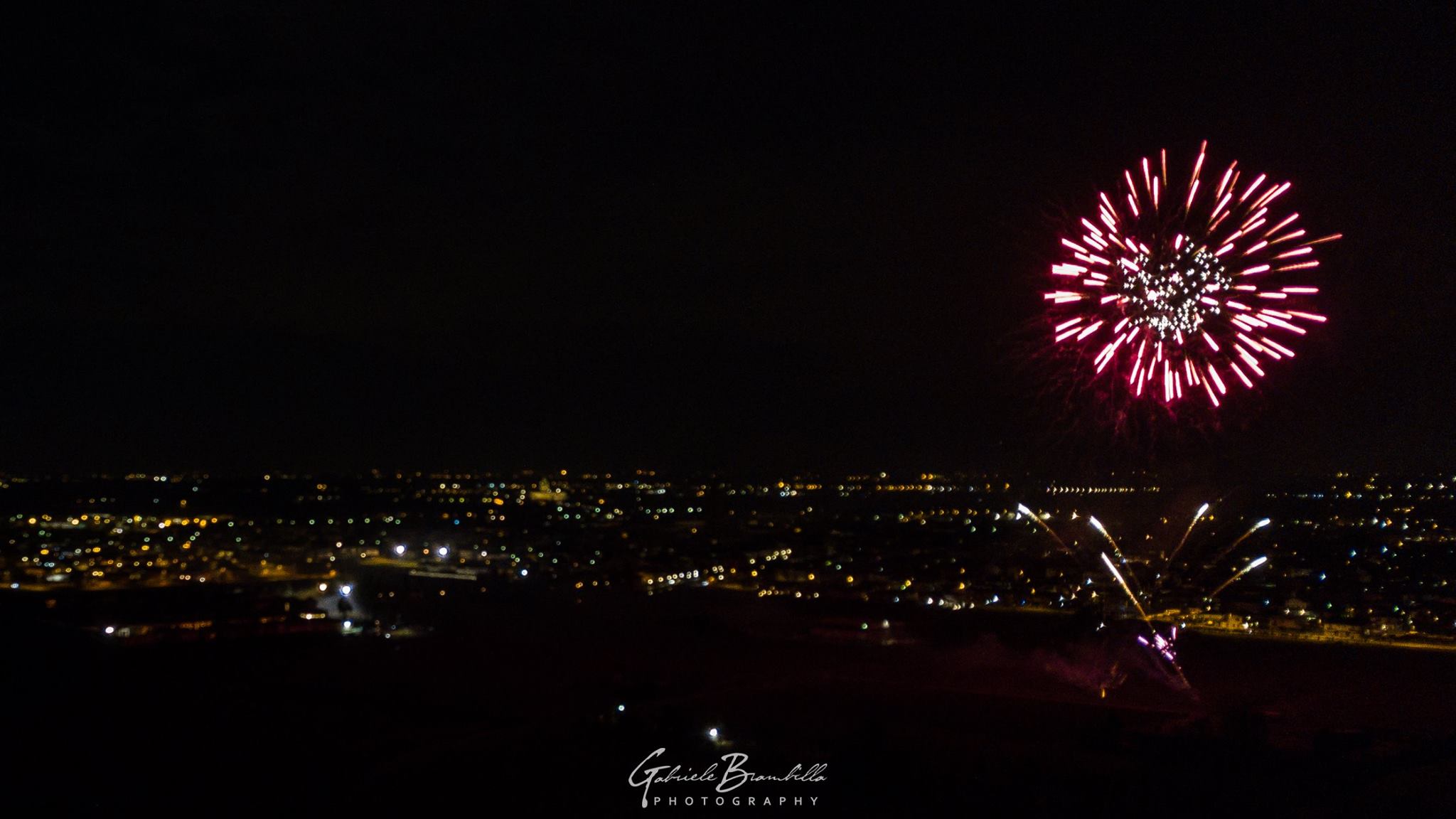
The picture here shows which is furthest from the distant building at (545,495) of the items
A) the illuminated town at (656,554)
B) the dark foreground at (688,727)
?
the dark foreground at (688,727)

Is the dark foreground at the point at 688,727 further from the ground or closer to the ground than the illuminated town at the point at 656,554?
closer to the ground

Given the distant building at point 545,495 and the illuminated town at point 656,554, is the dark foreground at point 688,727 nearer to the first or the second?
the illuminated town at point 656,554

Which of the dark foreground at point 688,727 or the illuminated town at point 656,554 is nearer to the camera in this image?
the dark foreground at point 688,727

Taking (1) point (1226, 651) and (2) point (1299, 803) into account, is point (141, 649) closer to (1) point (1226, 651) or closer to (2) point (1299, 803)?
(2) point (1299, 803)

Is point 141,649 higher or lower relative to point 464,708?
higher

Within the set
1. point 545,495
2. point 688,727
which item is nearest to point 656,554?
point 688,727

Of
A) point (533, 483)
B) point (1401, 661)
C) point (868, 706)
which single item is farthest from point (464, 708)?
point (533, 483)

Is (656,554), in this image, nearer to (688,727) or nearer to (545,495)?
(688,727)

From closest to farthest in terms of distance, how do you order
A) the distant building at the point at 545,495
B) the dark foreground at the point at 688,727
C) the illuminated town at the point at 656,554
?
the dark foreground at the point at 688,727, the illuminated town at the point at 656,554, the distant building at the point at 545,495
